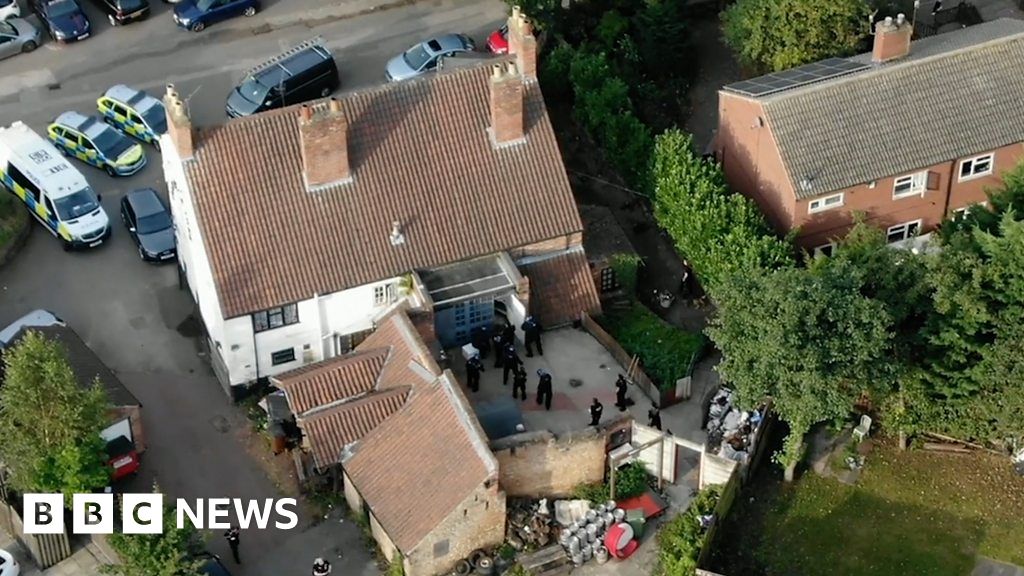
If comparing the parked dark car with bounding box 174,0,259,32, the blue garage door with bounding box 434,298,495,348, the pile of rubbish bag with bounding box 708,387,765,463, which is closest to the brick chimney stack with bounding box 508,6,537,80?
the blue garage door with bounding box 434,298,495,348

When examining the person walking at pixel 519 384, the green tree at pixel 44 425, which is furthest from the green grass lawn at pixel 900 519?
the green tree at pixel 44 425

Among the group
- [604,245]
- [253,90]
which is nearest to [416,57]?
[253,90]

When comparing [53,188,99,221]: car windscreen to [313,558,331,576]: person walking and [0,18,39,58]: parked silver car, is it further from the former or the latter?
[313,558,331,576]: person walking

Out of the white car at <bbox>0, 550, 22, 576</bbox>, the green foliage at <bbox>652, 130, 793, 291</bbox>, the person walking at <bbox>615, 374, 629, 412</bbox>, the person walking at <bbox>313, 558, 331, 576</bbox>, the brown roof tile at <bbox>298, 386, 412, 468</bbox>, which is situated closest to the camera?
the white car at <bbox>0, 550, 22, 576</bbox>

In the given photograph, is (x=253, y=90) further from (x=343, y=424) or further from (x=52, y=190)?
(x=343, y=424)

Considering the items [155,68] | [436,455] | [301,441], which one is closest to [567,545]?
[436,455]

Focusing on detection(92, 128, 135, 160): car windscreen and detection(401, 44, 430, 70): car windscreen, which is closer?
detection(92, 128, 135, 160): car windscreen
